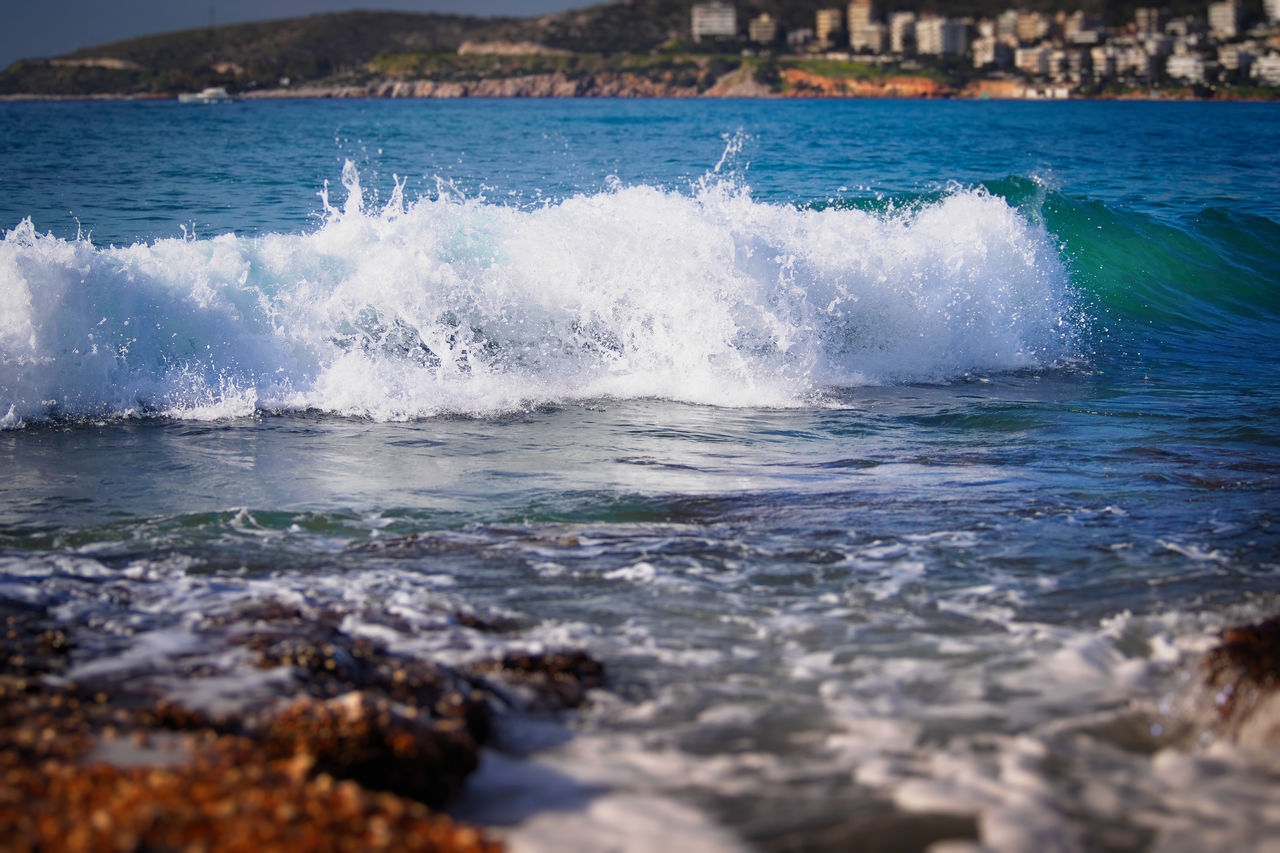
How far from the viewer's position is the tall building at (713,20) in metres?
118

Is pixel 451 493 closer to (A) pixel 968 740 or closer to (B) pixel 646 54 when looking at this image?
(A) pixel 968 740

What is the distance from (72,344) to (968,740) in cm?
814

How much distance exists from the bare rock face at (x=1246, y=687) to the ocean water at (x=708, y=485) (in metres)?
0.10

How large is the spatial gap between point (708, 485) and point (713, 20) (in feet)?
407

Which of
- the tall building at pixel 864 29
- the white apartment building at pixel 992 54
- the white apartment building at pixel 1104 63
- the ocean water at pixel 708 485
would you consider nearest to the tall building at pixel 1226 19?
the white apartment building at pixel 1104 63

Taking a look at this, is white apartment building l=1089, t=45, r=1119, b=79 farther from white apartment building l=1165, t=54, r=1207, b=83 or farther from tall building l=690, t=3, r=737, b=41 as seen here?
tall building l=690, t=3, r=737, b=41

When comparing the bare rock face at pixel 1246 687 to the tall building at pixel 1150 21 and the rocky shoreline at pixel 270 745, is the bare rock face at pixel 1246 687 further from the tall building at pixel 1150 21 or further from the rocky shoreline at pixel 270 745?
the tall building at pixel 1150 21

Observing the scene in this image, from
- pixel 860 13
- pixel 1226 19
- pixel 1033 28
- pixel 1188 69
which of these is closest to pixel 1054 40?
pixel 1033 28

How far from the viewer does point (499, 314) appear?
405 inches

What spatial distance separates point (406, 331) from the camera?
9984 millimetres

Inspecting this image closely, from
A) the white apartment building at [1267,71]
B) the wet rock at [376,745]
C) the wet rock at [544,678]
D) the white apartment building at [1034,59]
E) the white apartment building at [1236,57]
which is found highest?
the white apartment building at [1034,59]

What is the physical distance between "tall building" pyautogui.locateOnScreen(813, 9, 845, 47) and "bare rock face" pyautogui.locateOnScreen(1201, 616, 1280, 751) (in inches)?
4781

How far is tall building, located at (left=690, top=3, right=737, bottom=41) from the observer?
387 ft

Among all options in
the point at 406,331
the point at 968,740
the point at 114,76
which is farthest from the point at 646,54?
the point at 968,740
